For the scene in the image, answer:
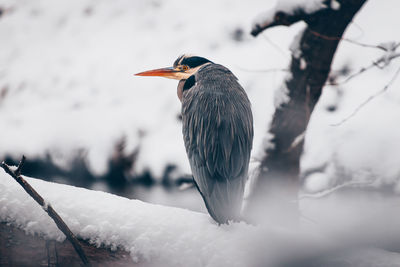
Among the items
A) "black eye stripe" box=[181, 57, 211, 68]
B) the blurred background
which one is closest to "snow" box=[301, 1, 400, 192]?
the blurred background

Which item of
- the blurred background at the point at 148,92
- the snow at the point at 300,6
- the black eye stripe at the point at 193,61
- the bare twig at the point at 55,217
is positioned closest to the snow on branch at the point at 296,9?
the snow at the point at 300,6

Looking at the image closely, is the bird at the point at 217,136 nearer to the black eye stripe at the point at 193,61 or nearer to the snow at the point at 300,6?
the black eye stripe at the point at 193,61

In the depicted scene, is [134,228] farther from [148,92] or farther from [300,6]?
[148,92]

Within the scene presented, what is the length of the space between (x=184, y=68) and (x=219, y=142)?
319mm

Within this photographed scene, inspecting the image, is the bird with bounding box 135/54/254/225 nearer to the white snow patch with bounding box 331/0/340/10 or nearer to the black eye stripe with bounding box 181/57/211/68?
the black eye stripe with bounding box 181/57/211/68

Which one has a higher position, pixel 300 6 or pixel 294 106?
pixel 300 6

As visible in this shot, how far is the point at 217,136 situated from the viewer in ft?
3.24

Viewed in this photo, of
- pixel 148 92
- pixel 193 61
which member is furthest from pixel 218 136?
pixel 148 92

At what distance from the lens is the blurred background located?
1.72m

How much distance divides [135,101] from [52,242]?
64.8 inches

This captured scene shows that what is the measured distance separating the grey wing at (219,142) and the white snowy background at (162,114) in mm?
97

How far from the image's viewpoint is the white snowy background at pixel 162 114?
741 mm

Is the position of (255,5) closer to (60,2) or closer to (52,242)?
(60,2)

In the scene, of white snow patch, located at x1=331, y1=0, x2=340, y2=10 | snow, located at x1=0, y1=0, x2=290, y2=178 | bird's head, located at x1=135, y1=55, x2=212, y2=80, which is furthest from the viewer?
snow, located at x1=0, y1=0, x2=290, y2=178
